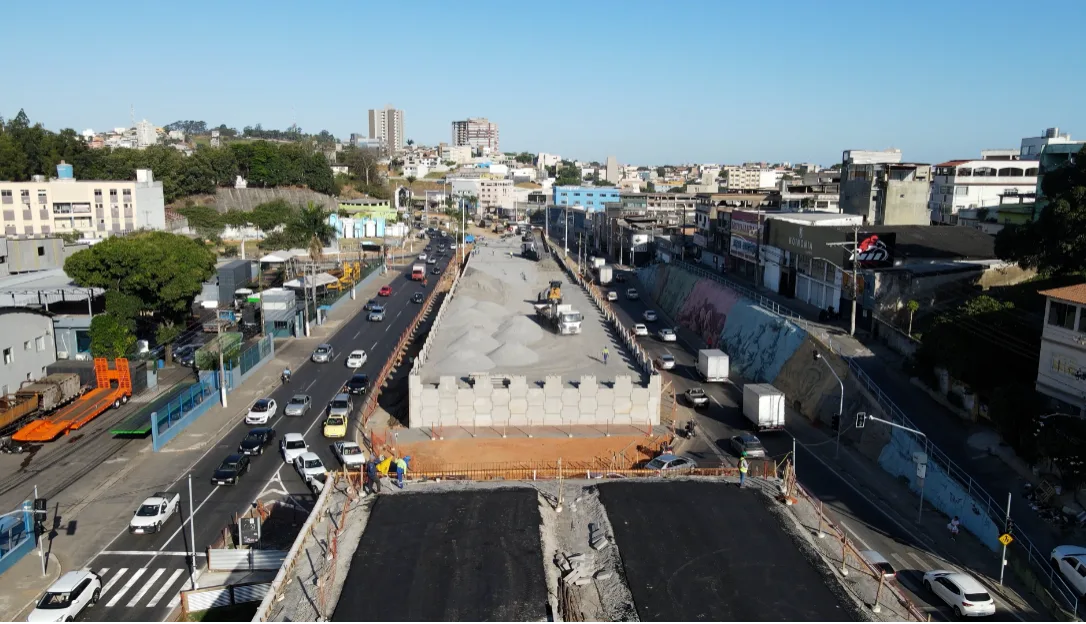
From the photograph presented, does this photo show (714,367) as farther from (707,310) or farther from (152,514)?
(152,514)

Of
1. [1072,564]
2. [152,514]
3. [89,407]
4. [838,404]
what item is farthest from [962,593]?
[89,407]

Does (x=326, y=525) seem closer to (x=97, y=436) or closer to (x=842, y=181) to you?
(x=97, y=436)

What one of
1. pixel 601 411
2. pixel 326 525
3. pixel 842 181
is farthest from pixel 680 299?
pixel 326 525

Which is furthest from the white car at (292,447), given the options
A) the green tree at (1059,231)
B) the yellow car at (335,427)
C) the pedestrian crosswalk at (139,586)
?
the green tree at (1059,231)

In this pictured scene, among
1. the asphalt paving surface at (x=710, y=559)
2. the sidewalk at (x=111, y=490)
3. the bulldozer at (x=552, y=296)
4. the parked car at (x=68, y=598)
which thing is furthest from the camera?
the bulldozer at (x=552, y=296)

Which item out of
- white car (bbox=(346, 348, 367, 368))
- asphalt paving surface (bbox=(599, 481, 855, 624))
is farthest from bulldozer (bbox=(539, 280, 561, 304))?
asphalt paving surface (bbox=(599, 481, 855, 624))

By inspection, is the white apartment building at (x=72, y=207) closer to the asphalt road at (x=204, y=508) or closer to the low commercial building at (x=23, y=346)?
the low commercial building at (x=23, y=346)

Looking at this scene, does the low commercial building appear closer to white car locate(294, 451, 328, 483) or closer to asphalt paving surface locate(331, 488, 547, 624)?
white car locate(294, 451, 328, 483)
